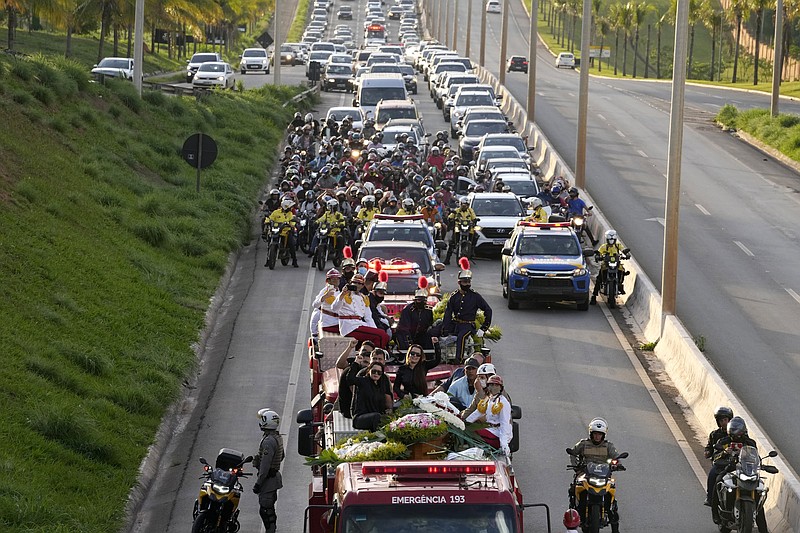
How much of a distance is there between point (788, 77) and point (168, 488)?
10161cm

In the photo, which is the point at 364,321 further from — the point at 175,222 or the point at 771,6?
the point at 771,6

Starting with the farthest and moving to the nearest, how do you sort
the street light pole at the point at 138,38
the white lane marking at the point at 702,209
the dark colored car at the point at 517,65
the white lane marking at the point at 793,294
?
the dark colored car at the point at 517,65 → the street light pole at the point at 138,38 → the white lane marking at the point at 702,209 → the white lane marking at the point at 793,294

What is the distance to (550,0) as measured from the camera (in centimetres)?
16500

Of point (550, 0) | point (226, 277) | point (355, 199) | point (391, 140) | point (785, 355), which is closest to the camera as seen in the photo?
point (785, 355)

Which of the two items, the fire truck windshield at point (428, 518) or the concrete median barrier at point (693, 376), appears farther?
the concrete median barrier at point (693, 376)

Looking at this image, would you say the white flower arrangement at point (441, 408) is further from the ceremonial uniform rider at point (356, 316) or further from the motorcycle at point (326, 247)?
the motorcycle at point (326, 247)

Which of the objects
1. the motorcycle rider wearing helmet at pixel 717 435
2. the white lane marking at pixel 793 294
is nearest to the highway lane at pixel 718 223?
the white lane marking at pixel 793 294

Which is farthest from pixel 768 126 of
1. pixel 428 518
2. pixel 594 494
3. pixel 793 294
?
pixel 428 518

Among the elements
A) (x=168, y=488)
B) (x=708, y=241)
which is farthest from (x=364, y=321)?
(x=708, y=241)

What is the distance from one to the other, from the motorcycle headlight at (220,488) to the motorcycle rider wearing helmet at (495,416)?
2.43 meters

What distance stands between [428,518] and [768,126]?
4916 cm

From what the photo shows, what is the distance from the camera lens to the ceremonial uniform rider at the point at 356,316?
1889 centimetres

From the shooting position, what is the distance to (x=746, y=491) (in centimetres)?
1434

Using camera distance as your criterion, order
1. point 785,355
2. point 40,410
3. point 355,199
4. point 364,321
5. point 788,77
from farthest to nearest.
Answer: point 788,77, point 355,199, point 785,355, point 364,321, point 40,410
